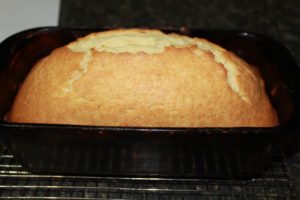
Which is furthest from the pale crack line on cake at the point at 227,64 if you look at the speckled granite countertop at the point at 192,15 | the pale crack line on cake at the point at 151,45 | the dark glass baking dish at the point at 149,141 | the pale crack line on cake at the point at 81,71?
the speckled granite countertop at the point at 192,15

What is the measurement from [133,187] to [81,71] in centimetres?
31

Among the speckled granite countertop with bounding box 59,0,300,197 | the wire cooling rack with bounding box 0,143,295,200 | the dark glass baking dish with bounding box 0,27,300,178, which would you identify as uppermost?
the speckled granite countertop with bounding box 59,0,300,197

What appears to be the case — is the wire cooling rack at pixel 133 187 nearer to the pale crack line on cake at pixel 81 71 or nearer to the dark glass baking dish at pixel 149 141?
the dark glass baking dish at pixel 149 141

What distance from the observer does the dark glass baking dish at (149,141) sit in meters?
0.76

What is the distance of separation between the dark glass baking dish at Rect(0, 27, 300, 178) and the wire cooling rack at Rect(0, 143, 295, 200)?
0.02 metres

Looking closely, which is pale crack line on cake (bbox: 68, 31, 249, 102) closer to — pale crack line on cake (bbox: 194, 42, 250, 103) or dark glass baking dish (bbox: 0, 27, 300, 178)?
pale crack line on cake (bbox: 194, 42, 250, 103)

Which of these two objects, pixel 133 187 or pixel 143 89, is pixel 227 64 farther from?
pixel 133 187

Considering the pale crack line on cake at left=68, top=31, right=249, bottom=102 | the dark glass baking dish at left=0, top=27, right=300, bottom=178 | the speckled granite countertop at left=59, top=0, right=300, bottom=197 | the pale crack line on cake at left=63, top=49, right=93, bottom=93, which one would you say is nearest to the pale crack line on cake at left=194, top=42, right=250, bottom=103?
the pale crack line on cake at left=68, top=31, right=249, bottom=102

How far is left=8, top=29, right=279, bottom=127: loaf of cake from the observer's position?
0.86 metres

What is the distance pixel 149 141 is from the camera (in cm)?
79

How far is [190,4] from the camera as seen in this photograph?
65.4 inches

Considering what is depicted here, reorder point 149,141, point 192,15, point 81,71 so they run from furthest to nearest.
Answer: point 192,15
point 81,71
point 149,141

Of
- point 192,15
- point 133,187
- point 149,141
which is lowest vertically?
point 133,187

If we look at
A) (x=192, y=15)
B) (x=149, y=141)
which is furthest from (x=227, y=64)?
(x=192, y=15)
